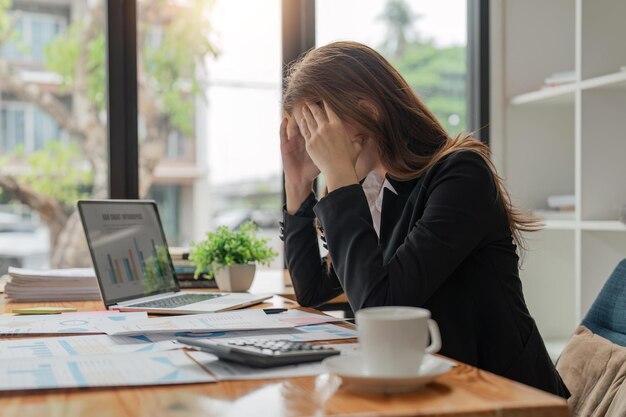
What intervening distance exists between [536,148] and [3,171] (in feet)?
8.20

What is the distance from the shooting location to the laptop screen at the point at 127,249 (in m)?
1.61

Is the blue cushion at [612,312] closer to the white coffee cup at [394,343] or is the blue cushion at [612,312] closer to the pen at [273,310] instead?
the pen at [273,310]

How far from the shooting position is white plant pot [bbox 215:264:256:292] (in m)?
1.88

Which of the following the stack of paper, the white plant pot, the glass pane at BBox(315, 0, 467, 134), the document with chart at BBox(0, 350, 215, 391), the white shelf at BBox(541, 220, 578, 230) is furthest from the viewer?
the glass pane at BBox(315, 0, 467, 134)

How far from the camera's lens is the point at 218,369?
85 cm

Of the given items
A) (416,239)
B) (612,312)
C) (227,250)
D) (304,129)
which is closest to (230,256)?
(227,250)

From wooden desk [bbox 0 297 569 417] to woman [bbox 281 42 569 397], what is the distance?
0.37 meters

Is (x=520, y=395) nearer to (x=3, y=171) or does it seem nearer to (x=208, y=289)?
(x=208, y=289)

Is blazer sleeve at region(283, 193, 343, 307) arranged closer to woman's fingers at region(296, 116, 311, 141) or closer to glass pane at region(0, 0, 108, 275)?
woman's fingers at region(296, 116, 311, 141)

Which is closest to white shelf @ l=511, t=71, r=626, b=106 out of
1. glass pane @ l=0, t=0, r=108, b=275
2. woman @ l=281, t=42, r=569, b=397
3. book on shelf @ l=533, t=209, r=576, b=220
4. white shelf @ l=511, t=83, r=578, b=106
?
white shelf @ l=511, t=83, r=578, b=106

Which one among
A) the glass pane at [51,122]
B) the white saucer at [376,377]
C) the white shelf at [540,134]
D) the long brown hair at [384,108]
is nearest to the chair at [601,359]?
the long brown hair at [384,108]

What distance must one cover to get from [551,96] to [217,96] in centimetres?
166

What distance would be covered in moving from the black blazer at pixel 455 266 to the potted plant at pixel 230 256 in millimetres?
665

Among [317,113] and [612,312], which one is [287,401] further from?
[612,312]
